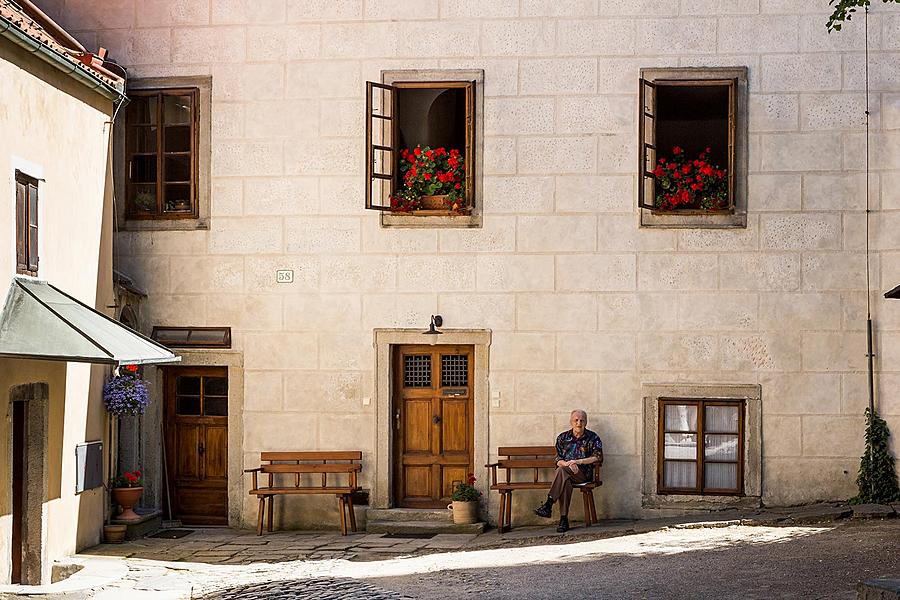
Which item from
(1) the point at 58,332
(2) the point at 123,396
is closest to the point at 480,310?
(2) the point at 123,396

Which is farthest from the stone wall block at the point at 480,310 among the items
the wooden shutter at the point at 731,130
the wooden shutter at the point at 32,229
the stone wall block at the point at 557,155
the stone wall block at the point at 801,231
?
the wooden shutter at the point at 32,229

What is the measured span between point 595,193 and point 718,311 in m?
1.85

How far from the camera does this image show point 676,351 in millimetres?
13797

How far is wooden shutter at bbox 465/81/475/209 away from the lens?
13883 mm

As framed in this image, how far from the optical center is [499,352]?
14.0m

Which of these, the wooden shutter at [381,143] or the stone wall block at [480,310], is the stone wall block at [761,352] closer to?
the stone wall block at [480,310]

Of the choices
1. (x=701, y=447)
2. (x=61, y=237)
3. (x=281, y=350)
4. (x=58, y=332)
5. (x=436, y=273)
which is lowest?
(x=701, y=447)

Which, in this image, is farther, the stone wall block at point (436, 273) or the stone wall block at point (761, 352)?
the stone wall block at point (436, 273)

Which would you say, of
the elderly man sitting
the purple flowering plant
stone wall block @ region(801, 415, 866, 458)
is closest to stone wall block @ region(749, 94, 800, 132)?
stone wall block @ region(801, 415, 866, 458)

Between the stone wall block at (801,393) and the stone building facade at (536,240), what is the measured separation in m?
0.02

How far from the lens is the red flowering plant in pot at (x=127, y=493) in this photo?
542 inches

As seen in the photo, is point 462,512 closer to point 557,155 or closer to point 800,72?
point 557,155

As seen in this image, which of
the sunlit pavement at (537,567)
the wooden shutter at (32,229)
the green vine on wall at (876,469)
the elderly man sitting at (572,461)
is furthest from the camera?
the elderly man sitting at (572,461)

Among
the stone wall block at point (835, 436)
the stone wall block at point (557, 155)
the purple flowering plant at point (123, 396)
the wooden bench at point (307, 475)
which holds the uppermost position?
the stone wall block at point (557, 155)
